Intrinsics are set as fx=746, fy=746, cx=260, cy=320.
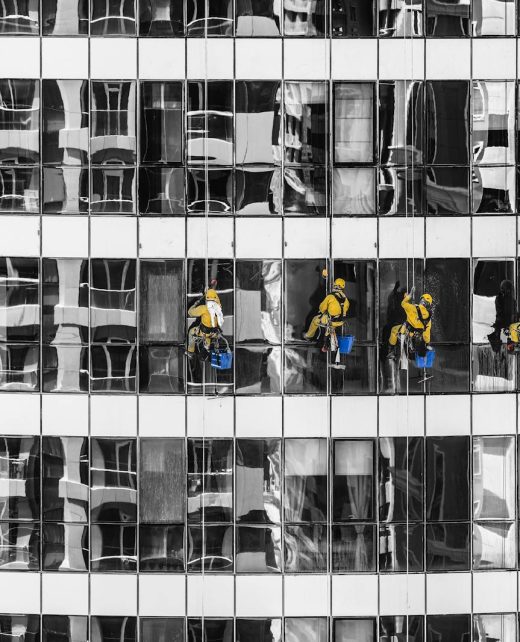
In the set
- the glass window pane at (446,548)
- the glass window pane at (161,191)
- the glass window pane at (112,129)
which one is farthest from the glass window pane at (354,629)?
the glass window pane at (112,129)

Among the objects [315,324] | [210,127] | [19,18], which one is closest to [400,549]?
[315,324]

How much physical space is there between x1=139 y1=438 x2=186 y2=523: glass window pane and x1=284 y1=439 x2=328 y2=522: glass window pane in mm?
1981

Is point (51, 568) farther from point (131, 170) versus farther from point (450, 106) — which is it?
point (450, 106)

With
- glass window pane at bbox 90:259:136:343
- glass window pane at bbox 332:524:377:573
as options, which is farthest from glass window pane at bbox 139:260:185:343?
glass window pane at bbox 332:524:377:573

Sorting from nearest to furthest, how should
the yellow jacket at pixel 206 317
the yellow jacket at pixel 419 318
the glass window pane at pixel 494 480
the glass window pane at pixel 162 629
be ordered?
1. the yellow jacket at pixel 206 317
2. the yellow jacket at pixel 419 318
3. the glass window pane at pixel 162 629
4. the glass window pane at pixel 494 480

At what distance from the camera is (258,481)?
45.7 feet

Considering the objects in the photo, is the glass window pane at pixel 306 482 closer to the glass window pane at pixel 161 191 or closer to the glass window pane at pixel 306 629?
the glass window pane at pixel 306 629

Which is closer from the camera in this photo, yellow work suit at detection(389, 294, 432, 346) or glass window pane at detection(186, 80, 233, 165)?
yellow work suit at detection(389, 294, 432, 346)

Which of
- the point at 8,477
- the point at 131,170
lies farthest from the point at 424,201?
the point at 8,477

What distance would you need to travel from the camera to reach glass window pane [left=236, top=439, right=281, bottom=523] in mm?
13891

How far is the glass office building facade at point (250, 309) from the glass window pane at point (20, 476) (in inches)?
1.6

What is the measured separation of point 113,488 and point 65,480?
0.91 metres

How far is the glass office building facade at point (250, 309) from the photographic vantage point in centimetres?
1379

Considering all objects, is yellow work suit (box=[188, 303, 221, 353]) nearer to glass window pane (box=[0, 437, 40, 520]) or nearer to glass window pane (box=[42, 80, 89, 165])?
glass window pane (box=[42, 80, 89, 165])
